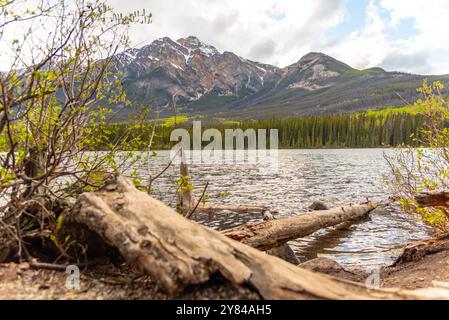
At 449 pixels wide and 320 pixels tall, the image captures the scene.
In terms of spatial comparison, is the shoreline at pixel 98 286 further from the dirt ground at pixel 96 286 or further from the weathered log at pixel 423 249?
the weathered log at pixel 423 249

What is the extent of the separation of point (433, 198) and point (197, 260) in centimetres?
709

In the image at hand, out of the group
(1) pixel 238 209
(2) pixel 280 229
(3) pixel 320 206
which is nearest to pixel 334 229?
(3) pixel 320 206

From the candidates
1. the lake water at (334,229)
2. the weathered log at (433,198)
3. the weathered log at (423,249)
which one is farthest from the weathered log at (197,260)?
the weathered log at (423,249)

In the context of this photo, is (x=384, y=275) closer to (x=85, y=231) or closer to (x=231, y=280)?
(x=231, y=280)

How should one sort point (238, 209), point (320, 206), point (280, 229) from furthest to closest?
point (238, 209), point (320, 206), point (280, 229)

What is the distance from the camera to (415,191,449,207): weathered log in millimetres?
8511

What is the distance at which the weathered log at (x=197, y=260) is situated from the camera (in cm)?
382

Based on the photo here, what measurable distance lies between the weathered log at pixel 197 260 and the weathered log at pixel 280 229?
5235mm

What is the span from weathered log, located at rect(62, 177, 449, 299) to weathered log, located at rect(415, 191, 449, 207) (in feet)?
17.0

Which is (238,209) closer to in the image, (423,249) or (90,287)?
(423,249)

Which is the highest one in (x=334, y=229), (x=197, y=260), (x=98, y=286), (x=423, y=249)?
(x=197, y=260)

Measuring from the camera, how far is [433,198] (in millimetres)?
8562

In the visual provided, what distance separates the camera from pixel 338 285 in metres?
4.05
